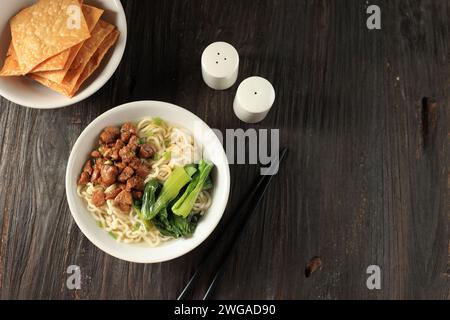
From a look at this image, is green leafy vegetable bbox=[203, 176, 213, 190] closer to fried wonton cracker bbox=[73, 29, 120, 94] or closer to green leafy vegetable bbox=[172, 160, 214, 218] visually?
green leafy vegetable bbox=[172, 160, 214, 218]

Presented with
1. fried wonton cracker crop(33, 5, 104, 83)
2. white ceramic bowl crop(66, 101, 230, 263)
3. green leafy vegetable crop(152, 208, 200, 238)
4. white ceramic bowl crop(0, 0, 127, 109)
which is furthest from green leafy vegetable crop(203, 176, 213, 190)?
fried wonton cracker crop(33, 5, 104, 83)

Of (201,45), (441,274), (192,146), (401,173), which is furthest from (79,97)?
(441,274)

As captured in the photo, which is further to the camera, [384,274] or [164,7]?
[164,7]

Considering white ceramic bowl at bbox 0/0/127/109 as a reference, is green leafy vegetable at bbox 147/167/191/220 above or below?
below

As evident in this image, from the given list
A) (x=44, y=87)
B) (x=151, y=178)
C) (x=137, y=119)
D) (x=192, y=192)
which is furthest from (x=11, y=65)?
(x=192, y=192)

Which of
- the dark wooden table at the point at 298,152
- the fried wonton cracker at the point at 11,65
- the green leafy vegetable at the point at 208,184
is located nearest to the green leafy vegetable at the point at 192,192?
the green leafy vegetable at the point at 208,184

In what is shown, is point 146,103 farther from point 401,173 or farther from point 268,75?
point 401,173

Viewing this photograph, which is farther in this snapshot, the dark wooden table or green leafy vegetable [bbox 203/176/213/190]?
the dark wooden table
